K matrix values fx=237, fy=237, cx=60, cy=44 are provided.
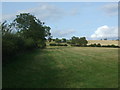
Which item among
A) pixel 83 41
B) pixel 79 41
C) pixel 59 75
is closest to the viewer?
pixel 59 75

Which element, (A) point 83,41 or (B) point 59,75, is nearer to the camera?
(B) point 59,75

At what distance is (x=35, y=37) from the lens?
70.9m

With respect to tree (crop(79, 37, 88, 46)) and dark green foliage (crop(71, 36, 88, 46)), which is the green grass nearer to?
tree (crop(79, 37, 88, 46))

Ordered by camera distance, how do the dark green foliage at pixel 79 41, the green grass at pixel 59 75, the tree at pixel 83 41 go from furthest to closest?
the dark green foliage at pixel 79 41
the tree at pixel 83 41
the green grass at pixel 59 75

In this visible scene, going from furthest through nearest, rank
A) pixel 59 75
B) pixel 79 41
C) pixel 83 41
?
pixel 79 41 < pixel 83 41 < pixel 59 75

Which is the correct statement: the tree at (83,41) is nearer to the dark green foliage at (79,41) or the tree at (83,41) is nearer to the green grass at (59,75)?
the dark green foliage at (79,41)

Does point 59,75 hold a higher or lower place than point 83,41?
lower

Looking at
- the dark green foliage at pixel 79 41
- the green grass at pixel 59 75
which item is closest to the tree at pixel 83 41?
the dark green foliage at pixel 79 41

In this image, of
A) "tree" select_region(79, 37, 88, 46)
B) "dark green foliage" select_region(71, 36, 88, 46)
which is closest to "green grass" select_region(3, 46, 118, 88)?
"tree" select_region(79, 37, 88, 46)

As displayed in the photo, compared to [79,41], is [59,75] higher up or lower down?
lower down

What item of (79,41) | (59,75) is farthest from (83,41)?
(59,75)

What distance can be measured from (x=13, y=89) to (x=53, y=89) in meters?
1.77

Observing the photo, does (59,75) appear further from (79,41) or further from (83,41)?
(79,41)

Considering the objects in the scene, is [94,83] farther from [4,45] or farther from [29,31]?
[29,31]
